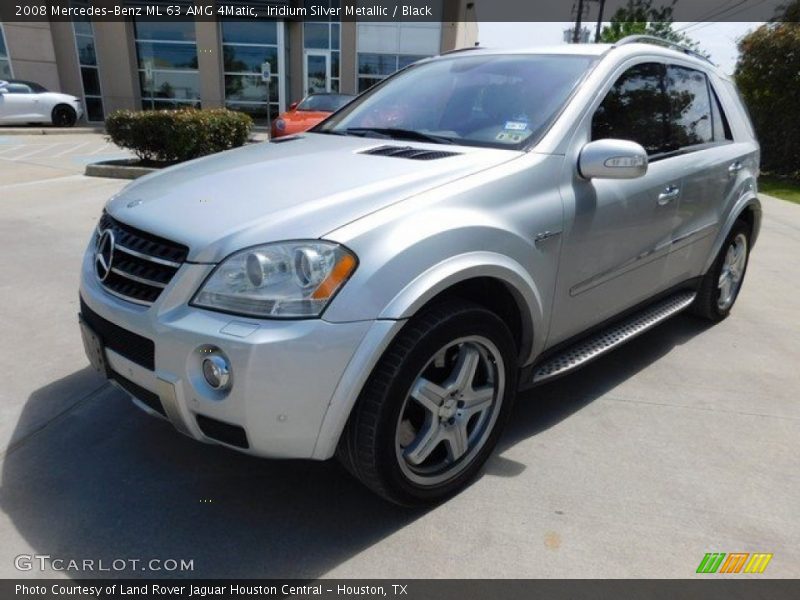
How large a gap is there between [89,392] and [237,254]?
1.72 m

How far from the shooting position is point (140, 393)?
2.16 metres

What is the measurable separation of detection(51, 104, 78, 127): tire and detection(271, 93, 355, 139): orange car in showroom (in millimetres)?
10436

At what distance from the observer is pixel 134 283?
7.12 ft

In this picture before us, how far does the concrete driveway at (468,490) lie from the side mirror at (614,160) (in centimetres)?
123

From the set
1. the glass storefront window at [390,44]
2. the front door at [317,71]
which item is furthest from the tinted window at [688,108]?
the front door at [317,71]

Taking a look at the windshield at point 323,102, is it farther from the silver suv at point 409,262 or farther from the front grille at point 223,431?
the front grille at point 223,431

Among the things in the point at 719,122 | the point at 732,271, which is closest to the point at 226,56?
the point at 719,122

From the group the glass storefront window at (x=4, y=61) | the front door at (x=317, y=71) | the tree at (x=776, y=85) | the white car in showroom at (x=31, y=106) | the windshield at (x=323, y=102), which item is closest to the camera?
the windshield at (x=323, y=102)

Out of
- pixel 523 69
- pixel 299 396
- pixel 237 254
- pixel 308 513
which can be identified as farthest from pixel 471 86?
pixel 308 513

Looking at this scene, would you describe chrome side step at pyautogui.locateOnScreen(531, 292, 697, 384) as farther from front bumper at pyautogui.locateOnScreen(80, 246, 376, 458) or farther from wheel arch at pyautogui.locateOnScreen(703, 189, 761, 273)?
front bumper at pyautogui.locateOnScreen(80, 246, 376, 458)

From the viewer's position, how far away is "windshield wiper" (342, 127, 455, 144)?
2855mm

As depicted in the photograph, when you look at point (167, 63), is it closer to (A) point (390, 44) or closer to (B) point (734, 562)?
(A) point (390, 44)

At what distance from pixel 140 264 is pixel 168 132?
8.46 m

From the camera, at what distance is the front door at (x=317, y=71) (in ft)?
76.1
